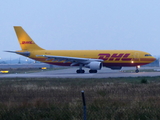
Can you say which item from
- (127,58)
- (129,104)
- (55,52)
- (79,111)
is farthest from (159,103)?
(55,52)

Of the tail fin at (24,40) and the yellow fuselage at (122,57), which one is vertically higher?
the tail fin at (24,40)

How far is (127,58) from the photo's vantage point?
136 feet

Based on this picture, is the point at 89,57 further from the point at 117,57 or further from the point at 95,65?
the point at 117,57

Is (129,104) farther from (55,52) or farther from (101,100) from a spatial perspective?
(55,52)

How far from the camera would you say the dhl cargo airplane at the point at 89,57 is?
41438 mm

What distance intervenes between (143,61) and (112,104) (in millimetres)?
30383

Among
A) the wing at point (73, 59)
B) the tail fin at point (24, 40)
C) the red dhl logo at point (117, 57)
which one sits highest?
the tail fin at point (24, 40)

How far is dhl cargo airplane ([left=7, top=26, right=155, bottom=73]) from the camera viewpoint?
1631 inches

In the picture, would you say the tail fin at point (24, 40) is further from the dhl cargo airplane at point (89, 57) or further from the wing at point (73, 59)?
the wing at point (73, 59)

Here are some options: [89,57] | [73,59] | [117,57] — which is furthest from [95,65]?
[73,59]

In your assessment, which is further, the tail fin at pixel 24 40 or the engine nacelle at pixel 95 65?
the tail fin at pixel 24 40

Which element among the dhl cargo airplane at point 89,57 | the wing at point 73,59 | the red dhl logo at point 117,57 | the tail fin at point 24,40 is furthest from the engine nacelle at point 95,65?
the tail fin at point 24,40

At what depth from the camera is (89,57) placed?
43.5 meters

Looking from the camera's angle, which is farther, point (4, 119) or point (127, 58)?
point (127, 58)
